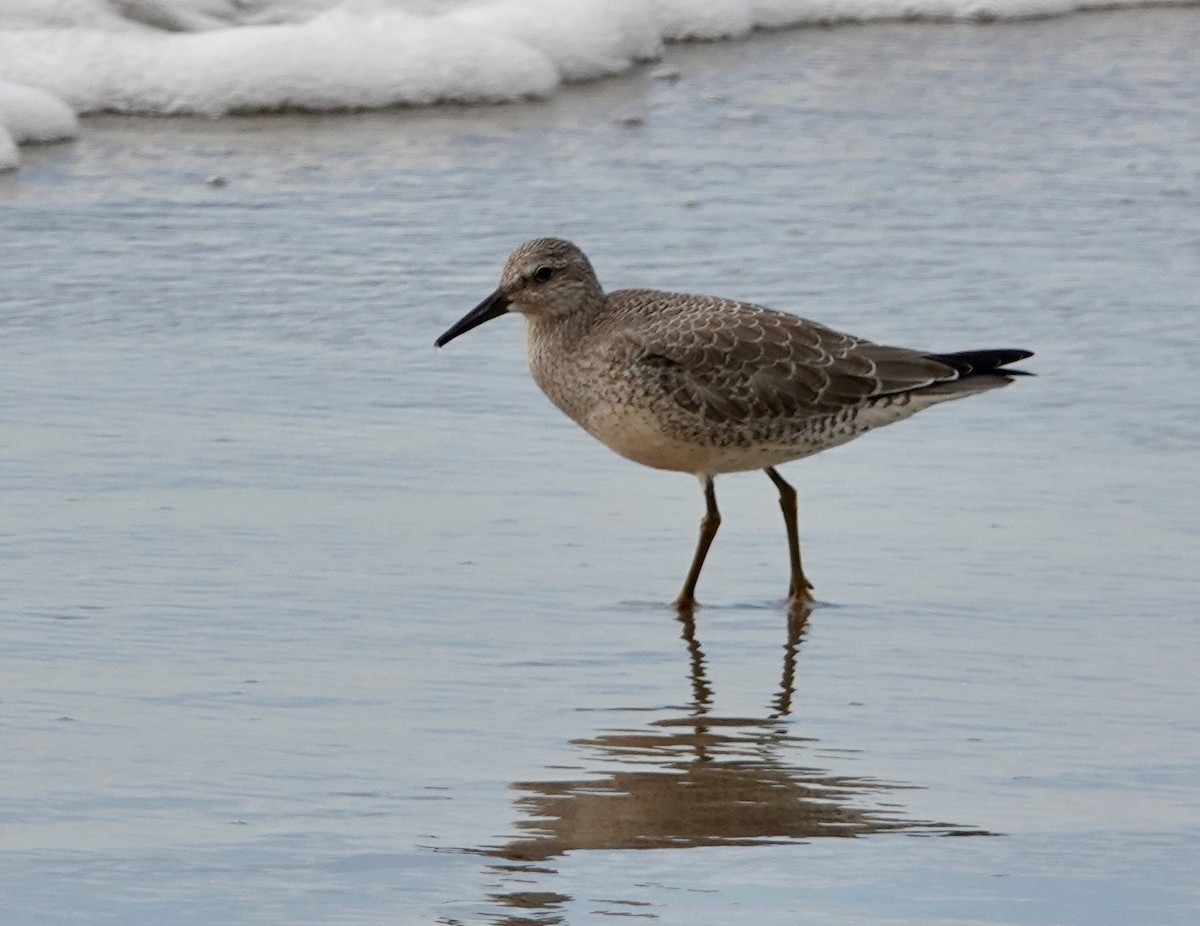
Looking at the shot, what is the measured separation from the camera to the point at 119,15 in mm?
12125

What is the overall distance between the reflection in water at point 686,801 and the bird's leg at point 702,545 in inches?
33.0

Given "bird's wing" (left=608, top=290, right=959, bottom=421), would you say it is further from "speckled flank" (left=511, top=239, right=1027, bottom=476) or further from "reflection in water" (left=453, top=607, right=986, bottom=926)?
"reflection in water" (left=453, top=607, right=986, bottom=926)

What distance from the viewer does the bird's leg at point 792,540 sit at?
6.02 metres

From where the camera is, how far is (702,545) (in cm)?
617

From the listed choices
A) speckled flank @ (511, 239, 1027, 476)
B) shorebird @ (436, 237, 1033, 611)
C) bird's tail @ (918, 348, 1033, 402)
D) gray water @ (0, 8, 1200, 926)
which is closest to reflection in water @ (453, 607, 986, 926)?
gray water @ (0, 8, 1200, 926)

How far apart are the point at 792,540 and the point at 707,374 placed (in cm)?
52

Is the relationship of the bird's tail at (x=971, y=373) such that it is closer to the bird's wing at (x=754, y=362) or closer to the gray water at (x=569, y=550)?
the bird's wing at (x=754, y=362)

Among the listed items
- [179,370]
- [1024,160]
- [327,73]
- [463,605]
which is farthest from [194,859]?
[327,73]

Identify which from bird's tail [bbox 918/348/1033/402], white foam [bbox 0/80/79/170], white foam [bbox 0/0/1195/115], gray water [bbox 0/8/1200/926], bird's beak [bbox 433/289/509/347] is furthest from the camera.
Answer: white foam [bbox 0/0/1195/115]

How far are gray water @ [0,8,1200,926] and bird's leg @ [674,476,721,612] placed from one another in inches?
2.6

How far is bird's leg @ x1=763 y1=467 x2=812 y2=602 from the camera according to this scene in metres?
6.02

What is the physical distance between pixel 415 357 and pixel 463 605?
2.21 meters

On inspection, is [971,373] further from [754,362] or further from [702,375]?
[702,375]

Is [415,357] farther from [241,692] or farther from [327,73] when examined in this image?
[327,73]
